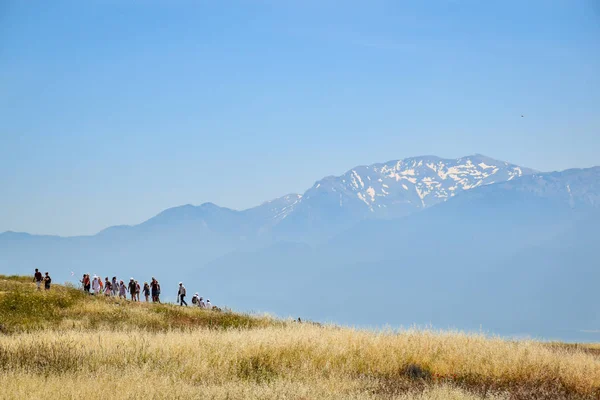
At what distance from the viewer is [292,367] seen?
1827cm

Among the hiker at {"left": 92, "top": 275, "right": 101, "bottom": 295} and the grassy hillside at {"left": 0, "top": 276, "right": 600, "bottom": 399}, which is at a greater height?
the hiker at {"left": 92, "top": 275, "right": 101, "bottom": 295}

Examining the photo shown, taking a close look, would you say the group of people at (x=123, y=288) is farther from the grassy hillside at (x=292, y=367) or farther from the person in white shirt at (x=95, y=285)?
the grassy hillside at (x=292, y=367)

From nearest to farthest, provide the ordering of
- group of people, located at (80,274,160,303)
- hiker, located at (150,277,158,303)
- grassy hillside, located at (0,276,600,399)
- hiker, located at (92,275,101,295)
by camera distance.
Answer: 1. grassy hillside, located at (0,276,600,399)
2. hiker, located at (92,275,101,295)
3. group of people, located at (80,274,160,303)
4. hiker, located at (150,277,158,303)

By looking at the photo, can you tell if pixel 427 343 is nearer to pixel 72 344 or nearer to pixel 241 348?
pixel 241 348

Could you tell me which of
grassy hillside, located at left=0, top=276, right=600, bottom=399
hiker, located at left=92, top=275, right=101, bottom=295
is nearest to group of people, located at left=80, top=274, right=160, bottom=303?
hiker, located at left=92, top=275, right=101, bottom=295

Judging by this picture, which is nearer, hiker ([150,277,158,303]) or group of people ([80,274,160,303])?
group of people ([80,274,160,303])

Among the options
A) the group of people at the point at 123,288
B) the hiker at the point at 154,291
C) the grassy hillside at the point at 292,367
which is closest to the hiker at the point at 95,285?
the group of people at the point at 123,288

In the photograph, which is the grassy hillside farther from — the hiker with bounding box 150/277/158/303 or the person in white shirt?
the hiker with bounding box 150/277/158/303

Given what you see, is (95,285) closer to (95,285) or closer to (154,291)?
(95,285)

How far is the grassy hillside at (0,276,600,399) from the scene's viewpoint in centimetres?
1406

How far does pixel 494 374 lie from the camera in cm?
1841

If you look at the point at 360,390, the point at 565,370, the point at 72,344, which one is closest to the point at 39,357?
the point at 72,344


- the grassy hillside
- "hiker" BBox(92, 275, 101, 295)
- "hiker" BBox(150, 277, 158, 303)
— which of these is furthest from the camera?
"hiker" BBox(150, 277, 158, 303)

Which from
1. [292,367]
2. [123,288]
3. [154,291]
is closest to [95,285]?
[123,288]
